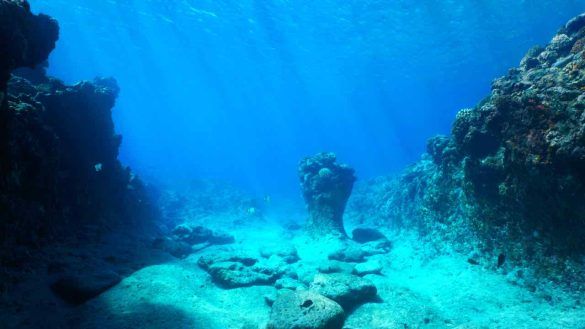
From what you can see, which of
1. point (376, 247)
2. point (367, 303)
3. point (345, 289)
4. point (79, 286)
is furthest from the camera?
point (376, 247)

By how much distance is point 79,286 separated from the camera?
263 inches

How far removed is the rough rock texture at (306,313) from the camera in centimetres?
681

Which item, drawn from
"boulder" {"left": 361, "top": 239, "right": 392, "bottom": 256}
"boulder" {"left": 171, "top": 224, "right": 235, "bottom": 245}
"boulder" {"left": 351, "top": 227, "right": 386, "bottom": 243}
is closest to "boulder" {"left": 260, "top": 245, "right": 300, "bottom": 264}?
"boulder" {"left": 171, "top": 224, "right": 235, "bottom": 245}

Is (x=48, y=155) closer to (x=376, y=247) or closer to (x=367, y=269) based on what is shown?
(x=367, y=269)

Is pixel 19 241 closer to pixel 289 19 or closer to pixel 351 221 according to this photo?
pixel 351 221

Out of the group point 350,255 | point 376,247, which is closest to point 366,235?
point 376,247

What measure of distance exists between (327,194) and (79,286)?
11927 mm

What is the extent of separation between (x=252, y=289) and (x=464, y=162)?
7538 mm

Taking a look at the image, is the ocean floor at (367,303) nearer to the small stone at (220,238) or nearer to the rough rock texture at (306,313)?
the rough rock texture at (306,313)

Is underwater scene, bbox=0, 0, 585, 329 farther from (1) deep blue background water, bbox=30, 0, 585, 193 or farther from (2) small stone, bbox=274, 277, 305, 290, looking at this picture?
(1) deep blue background water, bbox=30, 0, 585, 193

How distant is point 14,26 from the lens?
19.6 feet

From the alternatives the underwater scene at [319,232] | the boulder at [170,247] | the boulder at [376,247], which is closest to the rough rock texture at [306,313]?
the underwater scene at [319,232]

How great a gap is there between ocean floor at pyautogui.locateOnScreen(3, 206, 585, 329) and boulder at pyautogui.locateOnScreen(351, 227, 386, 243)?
4930 mm

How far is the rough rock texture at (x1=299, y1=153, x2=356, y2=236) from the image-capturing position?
16.8 m
